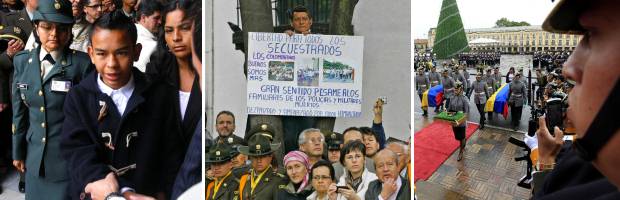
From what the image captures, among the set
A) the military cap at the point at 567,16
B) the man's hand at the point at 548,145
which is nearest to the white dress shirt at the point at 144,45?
the man's hand at the point at 548,145

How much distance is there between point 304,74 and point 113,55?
1.83m

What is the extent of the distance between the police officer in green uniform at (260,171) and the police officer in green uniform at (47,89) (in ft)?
5.86

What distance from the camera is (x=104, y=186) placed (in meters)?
3.90

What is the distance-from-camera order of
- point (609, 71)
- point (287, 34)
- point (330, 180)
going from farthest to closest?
point (330, 180) → point (287, 34) → point (609, 71)

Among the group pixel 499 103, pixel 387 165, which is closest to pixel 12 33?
pixel 387 165

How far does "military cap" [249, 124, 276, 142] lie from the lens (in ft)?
12.1

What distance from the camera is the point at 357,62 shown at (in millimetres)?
3543

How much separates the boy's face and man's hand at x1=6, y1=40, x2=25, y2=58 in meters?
1.38

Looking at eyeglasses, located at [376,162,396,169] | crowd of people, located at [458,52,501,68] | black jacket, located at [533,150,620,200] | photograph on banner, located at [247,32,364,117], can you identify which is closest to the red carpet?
eyeglasses, located at [376,162,396,169]

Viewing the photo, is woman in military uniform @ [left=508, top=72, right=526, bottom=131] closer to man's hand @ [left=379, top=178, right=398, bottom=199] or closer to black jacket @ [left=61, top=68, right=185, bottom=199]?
man's hand @ [left=379, top=178, right=398, bottom=199]

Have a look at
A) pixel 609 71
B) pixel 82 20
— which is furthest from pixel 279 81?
pixel 609 71

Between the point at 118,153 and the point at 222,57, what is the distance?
4.49ft

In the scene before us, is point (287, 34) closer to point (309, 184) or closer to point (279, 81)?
point (279, 81)

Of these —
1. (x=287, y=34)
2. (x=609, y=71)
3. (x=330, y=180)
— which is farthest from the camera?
(x=330, y=180)
